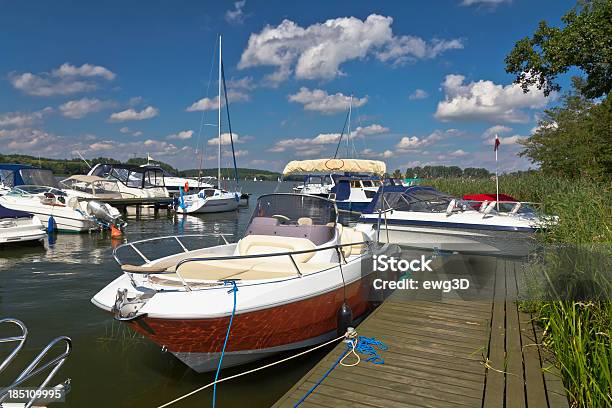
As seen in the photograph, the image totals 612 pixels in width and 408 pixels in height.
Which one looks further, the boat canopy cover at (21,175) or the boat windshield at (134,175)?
the boat windshield at (134,175)

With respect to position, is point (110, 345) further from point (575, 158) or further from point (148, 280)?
point (575, 158)

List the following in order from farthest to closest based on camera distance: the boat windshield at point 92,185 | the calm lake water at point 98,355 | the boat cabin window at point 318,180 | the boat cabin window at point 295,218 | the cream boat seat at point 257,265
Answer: the boat cabin window at point 318,180
the boat windshield at point 92,185
the boat cabin window at point 295,218
the cream boat seat at point 257,265
the calm lake water at point 98,355

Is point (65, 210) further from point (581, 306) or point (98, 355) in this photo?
point (581, 306)

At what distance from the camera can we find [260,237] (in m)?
6.15

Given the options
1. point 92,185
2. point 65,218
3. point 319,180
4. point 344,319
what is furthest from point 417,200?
point 319,180

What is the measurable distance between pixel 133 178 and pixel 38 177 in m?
6.36

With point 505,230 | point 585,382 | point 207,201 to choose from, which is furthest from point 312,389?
point 207,201

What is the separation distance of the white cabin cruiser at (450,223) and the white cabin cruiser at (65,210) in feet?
41.0

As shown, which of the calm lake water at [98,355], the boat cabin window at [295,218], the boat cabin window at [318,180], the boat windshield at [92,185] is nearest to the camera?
the calm lake water at [98,355]

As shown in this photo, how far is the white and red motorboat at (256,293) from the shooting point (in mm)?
4414

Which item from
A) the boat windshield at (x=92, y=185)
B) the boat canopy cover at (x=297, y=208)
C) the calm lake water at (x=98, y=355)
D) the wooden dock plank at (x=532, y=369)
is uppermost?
the boat windshield at (x=92, y=185)

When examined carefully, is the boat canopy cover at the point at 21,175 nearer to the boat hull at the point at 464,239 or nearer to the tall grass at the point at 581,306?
the boat hull at the point at 464,239

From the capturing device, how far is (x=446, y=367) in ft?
13.7

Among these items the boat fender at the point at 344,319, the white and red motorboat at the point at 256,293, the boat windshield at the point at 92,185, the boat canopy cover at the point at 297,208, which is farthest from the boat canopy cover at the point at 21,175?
the boat fender at the point at 344,319
